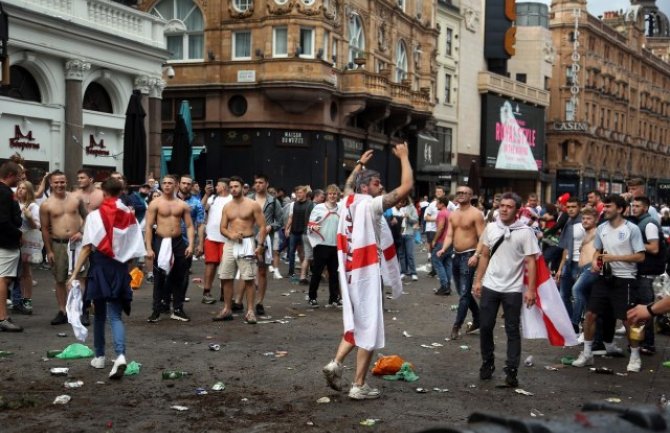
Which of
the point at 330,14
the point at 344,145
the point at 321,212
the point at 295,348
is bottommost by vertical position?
the point at 295,348

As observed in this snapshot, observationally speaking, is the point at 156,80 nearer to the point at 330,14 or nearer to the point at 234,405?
the point at 330,14

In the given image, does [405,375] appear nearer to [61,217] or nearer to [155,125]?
[61,217]

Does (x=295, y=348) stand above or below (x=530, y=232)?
below

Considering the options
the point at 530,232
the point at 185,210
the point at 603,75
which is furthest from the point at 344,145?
the point at 603,75

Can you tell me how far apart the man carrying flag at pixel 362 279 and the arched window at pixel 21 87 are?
14.9 metres

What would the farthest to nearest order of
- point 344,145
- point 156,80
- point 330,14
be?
point 344,145
point 330,14
point 156,80

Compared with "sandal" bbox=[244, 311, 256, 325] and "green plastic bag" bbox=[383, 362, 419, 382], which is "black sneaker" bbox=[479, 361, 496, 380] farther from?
"sandal" bbox=[244, 311, 256, 325]

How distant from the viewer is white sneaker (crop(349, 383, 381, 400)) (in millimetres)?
7027

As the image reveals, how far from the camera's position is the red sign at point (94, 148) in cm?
2233

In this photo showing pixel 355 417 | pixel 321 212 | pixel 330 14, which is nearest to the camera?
pixel 355 417

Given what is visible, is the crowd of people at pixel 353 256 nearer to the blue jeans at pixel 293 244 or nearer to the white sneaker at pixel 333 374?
the white sneaker at pixel 333 374

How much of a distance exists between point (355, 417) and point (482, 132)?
49.5m

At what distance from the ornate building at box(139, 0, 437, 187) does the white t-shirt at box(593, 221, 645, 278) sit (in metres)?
24.3

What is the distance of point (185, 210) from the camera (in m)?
11.3
